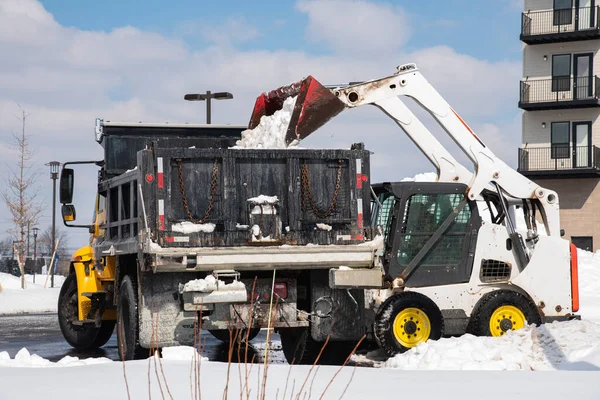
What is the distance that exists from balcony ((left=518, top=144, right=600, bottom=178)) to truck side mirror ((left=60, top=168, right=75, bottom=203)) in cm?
3508

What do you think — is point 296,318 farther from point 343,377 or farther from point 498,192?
point 498,192

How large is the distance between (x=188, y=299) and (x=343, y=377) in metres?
2.41

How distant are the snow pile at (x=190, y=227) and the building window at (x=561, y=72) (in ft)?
127

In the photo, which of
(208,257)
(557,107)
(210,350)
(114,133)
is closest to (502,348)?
(208,257)

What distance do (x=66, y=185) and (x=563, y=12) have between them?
37007 millimetres

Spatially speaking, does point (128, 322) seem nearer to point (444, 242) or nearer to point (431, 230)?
point (431, 230)

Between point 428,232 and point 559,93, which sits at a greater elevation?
point 559,93

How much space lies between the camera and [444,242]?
43.6 feet

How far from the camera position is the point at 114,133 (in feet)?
47.5

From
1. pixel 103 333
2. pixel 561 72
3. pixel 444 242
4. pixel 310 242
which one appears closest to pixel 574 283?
pixel 444 242

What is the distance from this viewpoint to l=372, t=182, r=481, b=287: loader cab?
13.1m

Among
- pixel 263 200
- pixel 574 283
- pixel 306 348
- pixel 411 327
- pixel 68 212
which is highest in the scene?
pixel 263 200

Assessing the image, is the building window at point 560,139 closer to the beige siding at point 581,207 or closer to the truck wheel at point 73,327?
the beige siding at point 581,207

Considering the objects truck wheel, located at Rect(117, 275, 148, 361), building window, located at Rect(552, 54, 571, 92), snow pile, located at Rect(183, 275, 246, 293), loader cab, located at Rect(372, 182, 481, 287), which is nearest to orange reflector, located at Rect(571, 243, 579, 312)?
loader cab, located at Rect(372, 182, 481, 287)
